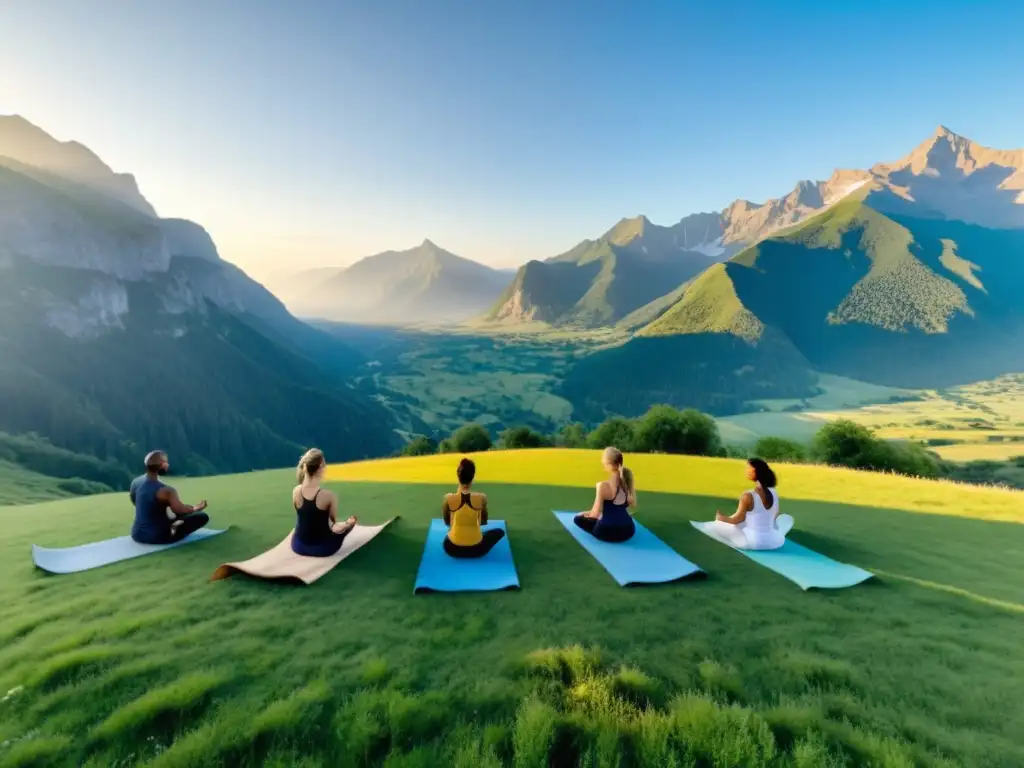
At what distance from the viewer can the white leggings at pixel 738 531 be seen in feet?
29.4

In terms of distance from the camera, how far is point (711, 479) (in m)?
15.4

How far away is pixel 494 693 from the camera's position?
15.0 ft

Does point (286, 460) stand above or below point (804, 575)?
below

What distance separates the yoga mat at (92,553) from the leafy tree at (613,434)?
1937 inches

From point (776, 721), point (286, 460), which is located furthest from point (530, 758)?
point (286, 460)

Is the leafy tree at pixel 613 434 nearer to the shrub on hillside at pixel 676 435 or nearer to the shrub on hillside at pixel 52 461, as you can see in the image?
the shrub on hillside at pixel 676 435

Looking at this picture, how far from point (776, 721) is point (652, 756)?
1190mm

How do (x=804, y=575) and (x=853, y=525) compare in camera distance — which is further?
(x=853, y=525)

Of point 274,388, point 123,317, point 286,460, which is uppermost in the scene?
point 123,317

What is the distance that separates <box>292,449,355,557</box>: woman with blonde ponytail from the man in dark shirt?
2483 millimetres

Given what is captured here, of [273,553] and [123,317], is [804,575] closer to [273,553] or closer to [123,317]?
[273,553]

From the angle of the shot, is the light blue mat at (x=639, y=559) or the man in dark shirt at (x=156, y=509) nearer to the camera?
the light blue mat at (x=639, y=559)

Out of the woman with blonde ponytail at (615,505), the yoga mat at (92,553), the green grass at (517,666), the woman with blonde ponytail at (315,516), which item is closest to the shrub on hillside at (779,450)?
the green grass at (517,666)

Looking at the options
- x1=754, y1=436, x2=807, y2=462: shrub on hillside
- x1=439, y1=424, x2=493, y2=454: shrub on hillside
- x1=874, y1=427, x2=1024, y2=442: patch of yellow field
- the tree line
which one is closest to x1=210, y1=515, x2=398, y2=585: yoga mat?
the tree line
